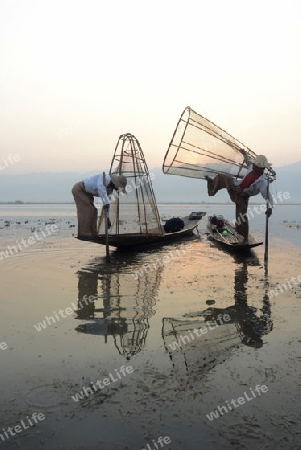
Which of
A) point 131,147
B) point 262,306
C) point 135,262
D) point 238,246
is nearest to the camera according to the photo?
point 262,306

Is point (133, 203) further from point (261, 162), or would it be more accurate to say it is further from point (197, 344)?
point (197, 344)

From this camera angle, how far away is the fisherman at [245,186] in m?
11.1

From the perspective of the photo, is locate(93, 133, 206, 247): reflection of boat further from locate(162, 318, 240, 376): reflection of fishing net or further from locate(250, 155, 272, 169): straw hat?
locate(162, 318, 240, 376): reflection of fishing net

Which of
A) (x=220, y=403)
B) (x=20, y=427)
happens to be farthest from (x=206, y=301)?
(x=20, y=427)

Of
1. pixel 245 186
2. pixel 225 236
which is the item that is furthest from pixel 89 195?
pixel 225 236

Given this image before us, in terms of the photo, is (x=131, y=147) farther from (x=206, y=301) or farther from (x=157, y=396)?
(x=157, y=396)

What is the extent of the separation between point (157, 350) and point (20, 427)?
194 cm

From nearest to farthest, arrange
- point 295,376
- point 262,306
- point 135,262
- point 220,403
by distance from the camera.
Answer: point 220,403 < point 295,376 < point 262,306 < point 135,262

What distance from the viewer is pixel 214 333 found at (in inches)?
202

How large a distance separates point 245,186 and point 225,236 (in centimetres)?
431

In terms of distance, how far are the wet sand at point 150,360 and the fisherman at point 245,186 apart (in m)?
3.44

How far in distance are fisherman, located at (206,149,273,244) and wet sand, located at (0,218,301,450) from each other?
3.44 meters

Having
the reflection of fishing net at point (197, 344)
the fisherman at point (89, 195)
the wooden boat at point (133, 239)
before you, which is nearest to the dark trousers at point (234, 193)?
the wooden boat at point (133, 239)

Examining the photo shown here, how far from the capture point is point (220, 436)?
2873 mm
